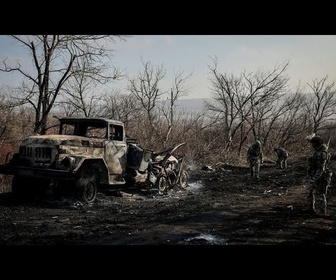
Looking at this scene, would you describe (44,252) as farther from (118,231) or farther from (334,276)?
(334,276)

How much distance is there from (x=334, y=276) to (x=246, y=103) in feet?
62.9

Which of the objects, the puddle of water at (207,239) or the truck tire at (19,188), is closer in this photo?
the puddle of water at (207,239)

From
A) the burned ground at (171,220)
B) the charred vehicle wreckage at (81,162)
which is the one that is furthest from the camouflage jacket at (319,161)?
the charred vehicle wreckage at (81,162)

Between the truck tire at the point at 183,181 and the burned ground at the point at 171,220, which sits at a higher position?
the truck tire at the point at 183,181

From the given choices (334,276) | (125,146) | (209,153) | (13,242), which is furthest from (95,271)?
(209,153)

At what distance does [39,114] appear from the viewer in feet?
35.1

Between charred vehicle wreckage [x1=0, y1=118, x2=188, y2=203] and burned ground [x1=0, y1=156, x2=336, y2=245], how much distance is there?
0.33 meters

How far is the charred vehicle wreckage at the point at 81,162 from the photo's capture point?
6.99 metres

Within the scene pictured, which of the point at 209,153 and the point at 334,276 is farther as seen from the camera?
the point at 209,153

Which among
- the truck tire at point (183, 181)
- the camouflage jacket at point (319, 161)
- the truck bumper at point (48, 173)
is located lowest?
the truck tire at point (183, 181)

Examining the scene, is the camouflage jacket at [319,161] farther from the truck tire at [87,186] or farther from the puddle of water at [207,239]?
the truck tire at [87,186]

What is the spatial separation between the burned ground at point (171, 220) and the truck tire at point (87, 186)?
0.18m

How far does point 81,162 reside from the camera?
713cm

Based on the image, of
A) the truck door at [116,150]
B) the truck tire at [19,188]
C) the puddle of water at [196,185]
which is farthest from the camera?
the puddle of water at [196,185]
